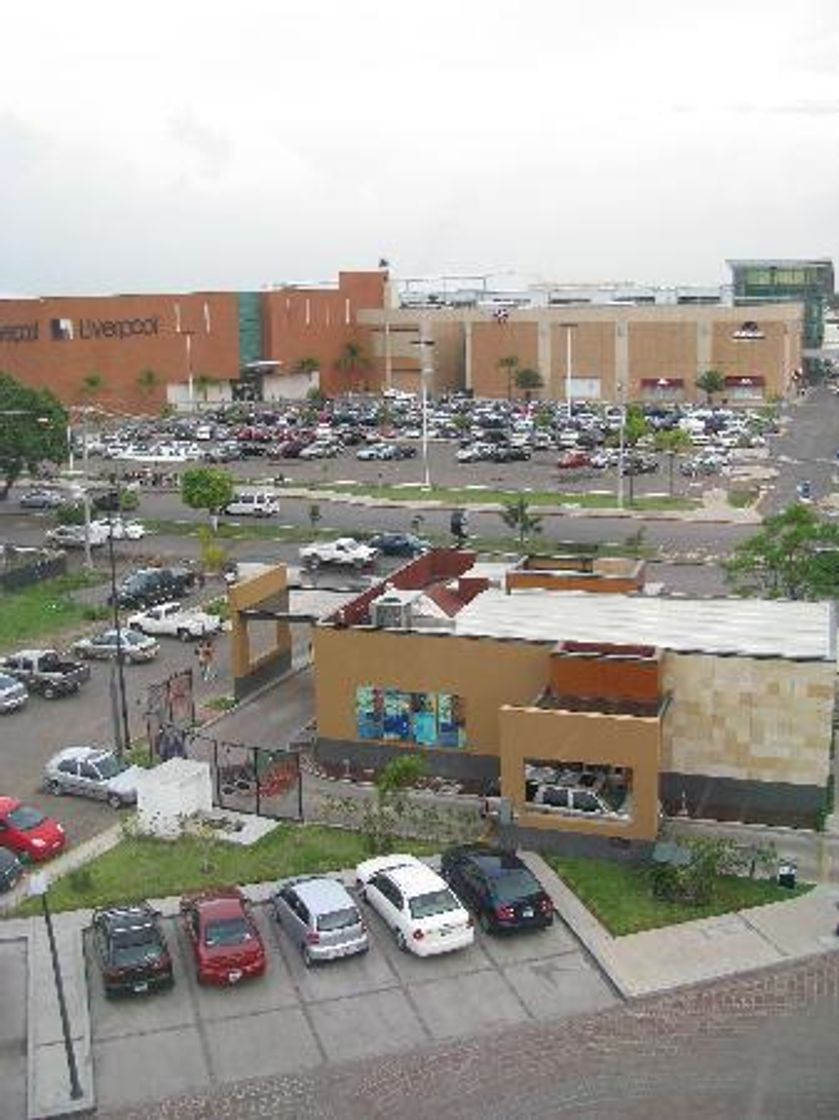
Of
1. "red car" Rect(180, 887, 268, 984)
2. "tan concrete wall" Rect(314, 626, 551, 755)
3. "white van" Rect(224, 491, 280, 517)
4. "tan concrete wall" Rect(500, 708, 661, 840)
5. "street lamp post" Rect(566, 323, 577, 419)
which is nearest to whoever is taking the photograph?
"red car" Rect(180, 887, 268, 984)

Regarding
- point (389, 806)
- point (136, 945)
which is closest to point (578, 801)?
point (389, 806)

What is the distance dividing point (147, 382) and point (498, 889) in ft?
313

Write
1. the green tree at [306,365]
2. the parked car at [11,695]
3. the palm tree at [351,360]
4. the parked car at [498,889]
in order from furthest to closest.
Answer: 1. the palm tree at [351,360]
2. the green tree at [306,365]
3. the parked car at [11,695]
4. the parked car at [498,889]

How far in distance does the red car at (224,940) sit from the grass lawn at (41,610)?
900 inches

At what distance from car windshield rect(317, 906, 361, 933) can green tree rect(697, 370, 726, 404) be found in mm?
90935

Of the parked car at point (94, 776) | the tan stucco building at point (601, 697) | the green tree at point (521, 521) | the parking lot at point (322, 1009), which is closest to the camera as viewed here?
the parking lot at point (322, 1009)

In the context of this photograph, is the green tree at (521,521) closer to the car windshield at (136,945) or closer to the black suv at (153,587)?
the black suv at (153,587)

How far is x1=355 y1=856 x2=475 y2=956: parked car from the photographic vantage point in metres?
Answer: 22.3

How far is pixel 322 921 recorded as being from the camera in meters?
22.3

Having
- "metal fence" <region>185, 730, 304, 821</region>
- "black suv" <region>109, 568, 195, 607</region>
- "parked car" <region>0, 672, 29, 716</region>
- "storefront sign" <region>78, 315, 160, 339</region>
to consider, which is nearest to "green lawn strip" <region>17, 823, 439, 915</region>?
"metal fence" <region>185, 730, 304, 821</region>

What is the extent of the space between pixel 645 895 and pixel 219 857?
8302 millimetres

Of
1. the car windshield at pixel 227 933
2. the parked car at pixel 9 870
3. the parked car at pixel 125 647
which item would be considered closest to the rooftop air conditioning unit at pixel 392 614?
the parked car at pixel 9 870

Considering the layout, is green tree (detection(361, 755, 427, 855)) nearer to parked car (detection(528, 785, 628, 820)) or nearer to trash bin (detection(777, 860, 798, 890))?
parked car (detection(528, 785, 628, 820))

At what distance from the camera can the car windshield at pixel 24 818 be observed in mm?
27078
